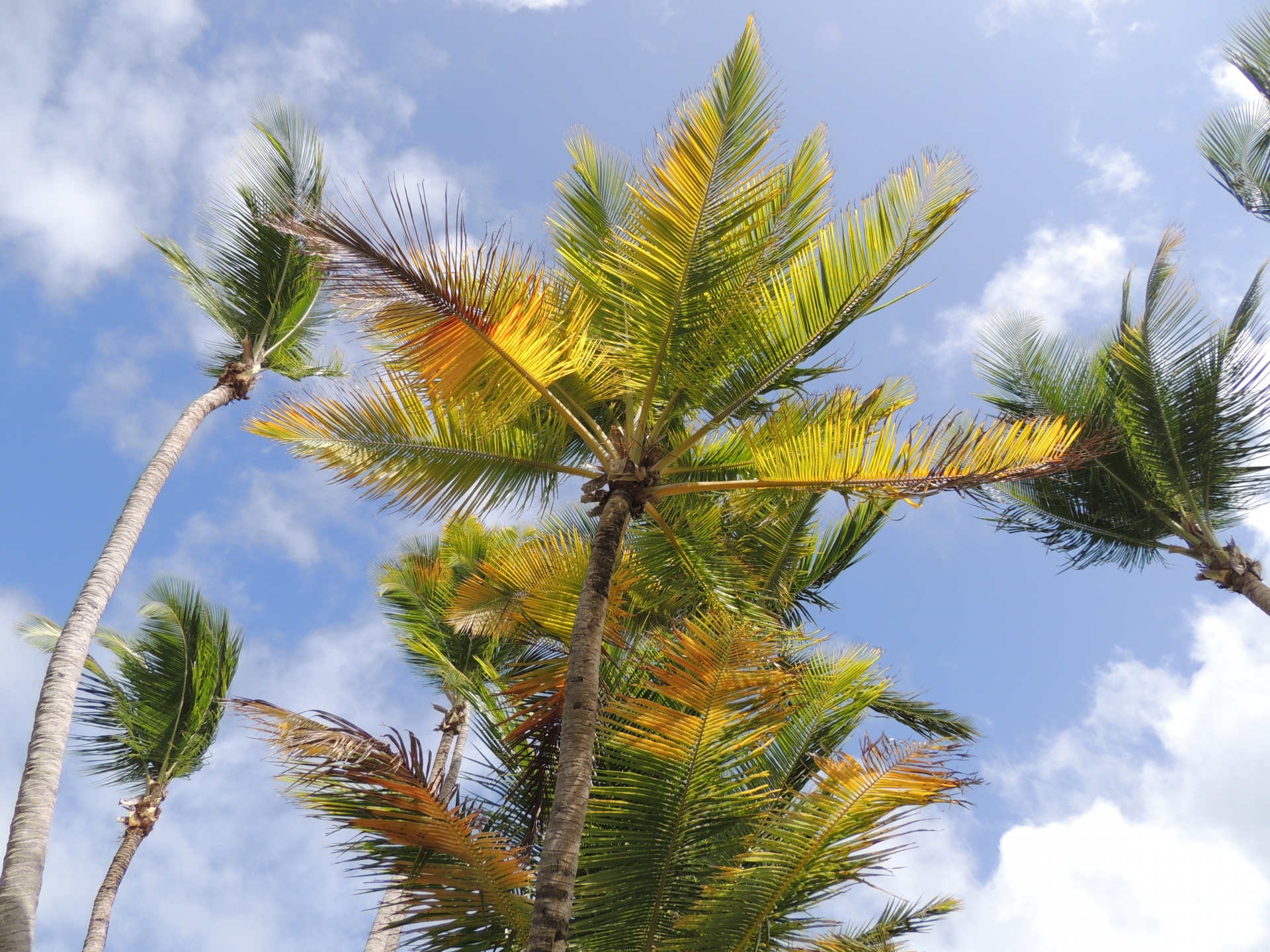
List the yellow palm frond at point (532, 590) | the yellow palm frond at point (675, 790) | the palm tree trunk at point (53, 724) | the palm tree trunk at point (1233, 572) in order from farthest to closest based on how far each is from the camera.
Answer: the palm tree trunk at point (1233, 572)
the yellow palm frond at point (532, 590)
the palm tree trunk at point (53, 724)
the yellow palm frond at point (675, 790)

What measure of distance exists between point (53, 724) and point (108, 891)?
5.04 meters

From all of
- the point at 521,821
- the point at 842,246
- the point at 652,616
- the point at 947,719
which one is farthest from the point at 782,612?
the point at 842,246

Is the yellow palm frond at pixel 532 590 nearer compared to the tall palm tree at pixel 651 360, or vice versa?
the tall palm tree at pixel 651 360

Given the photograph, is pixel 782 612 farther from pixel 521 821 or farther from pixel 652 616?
pixel 521 821

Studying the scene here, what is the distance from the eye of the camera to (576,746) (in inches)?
193

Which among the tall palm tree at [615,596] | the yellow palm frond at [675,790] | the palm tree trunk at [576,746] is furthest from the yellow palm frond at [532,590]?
the yellow palm frond at [675,790]

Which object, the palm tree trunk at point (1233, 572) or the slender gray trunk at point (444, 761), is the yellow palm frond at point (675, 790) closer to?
the slender gray trunk at point (444, 761)

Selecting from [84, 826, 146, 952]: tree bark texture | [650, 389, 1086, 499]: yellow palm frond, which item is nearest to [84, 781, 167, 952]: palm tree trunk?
[84, 826, 146, 952]: tree bark texture

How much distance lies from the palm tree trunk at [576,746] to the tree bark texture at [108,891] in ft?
26.5

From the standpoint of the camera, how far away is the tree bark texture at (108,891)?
9992mm

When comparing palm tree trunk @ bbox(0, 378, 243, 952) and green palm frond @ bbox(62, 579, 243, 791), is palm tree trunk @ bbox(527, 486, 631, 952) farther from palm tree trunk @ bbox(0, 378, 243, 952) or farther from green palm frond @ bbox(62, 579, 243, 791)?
green palm frond @ bbox(62, 579, 243, 791)

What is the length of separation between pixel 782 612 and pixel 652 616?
133 cm

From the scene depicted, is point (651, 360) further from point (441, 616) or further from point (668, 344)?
point (441, 616)

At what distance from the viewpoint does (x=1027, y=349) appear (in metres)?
10.6
